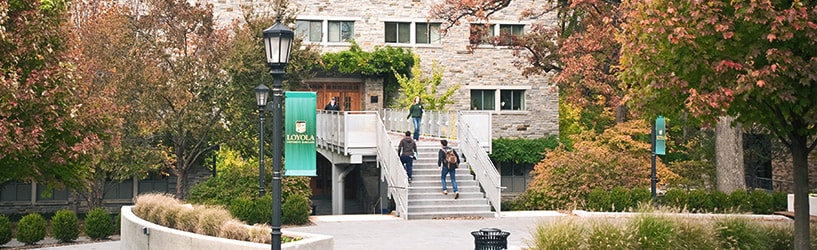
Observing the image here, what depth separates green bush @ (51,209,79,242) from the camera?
959 inches

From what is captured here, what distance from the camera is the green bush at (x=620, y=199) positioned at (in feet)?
81.9

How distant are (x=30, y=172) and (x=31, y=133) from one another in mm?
3107

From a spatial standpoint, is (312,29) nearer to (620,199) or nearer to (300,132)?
(620,199)

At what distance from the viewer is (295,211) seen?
22516 millimetres

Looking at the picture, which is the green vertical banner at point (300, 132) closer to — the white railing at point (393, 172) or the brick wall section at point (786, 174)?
the white railing at point (393, 172)

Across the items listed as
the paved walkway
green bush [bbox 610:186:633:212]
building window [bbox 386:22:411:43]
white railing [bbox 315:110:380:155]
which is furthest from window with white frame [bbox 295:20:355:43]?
green bush [bbox 610:186:633:212]

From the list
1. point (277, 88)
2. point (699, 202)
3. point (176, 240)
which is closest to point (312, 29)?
point (699, 202)

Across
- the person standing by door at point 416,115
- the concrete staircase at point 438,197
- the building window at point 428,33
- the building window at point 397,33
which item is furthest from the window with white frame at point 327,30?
the concrete staircase at point 438,197

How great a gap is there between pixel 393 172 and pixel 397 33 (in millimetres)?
16317

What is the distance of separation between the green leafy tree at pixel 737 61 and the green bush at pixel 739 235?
95 cm

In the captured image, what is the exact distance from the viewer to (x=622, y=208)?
24.9m

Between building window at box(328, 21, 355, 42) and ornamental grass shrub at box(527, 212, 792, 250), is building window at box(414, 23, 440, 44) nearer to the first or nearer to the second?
building window at box(328, 21, 355, 42)

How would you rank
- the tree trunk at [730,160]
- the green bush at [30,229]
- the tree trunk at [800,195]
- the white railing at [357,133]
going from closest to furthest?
the tree trunk at [800,195]
the green bush at [30,229]
the white railing at [357,133]
the tree trunk at [730,160]

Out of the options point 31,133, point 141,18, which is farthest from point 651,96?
point 141,18
